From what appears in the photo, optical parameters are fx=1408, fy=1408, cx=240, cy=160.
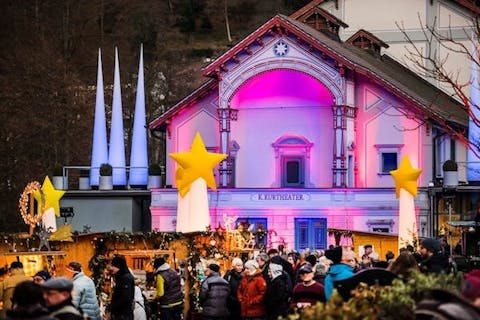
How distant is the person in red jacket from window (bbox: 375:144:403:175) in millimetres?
31809

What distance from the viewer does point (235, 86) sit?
53.6 metres

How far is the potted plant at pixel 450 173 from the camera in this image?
168 ft

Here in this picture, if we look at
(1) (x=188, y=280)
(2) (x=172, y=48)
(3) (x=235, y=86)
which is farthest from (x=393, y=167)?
(2) (x=172, y=48)

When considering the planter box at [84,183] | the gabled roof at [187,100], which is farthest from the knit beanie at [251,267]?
the planter box at [84,183]

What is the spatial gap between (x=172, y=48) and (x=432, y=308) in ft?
285

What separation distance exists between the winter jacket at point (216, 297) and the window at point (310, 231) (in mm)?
28064

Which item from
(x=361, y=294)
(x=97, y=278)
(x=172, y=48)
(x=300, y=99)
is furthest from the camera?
(x=172, y=48)

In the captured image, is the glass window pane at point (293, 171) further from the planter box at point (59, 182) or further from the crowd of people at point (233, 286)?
the crowd of people at point (233, 286)

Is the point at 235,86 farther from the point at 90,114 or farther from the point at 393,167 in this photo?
the point at 90,114

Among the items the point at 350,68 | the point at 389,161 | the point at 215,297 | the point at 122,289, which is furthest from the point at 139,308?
the point at 389,161

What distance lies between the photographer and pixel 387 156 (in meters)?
54.1

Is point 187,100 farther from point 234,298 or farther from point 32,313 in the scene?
point 32,313

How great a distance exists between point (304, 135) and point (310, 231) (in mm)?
4595

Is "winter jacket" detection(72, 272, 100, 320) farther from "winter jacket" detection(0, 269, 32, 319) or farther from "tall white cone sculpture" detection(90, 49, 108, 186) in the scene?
"tall white cone sculpture" detection(90, 49, 108, 186)
